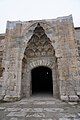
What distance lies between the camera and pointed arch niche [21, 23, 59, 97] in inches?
243

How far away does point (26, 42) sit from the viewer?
6.35 metres

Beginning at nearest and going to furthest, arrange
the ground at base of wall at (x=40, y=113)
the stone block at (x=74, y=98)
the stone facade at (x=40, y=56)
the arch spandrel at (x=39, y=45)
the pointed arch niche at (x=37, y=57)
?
the ground at base of wall at (x=40, y=113), the stone block at (x=74, y=98), the stone facade at (x=40, y=56), the pointed arch niche at (x=37, y=57), the arch spandrel at (x=39, y=45)

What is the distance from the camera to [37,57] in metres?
6.73

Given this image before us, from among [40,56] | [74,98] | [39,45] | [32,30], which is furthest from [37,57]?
[74,98]

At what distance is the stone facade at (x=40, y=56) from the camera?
5.42 m

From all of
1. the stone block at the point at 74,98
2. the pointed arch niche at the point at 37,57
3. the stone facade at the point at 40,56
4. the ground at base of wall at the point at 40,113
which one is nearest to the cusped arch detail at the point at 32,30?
the stone facade at the point at 40,56

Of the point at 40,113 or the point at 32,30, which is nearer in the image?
the point at 40,113

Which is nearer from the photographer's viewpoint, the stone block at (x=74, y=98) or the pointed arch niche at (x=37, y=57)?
the stone block at (x=74, y=98)

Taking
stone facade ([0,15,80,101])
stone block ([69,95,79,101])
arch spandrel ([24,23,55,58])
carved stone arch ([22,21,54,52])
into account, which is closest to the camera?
stone block ([69,95,79,101])

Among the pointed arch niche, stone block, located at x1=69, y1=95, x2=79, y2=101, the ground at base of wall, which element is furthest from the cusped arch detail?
the ground at base of wall

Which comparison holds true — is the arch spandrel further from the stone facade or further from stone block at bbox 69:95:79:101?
stone block at bbox 69:95:79:101

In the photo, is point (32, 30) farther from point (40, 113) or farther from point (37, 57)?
point (40, 113)

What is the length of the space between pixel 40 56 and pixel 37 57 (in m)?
0.21

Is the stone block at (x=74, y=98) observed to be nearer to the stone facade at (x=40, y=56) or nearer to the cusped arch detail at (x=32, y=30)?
the stone facade at (x=40, y=56)
